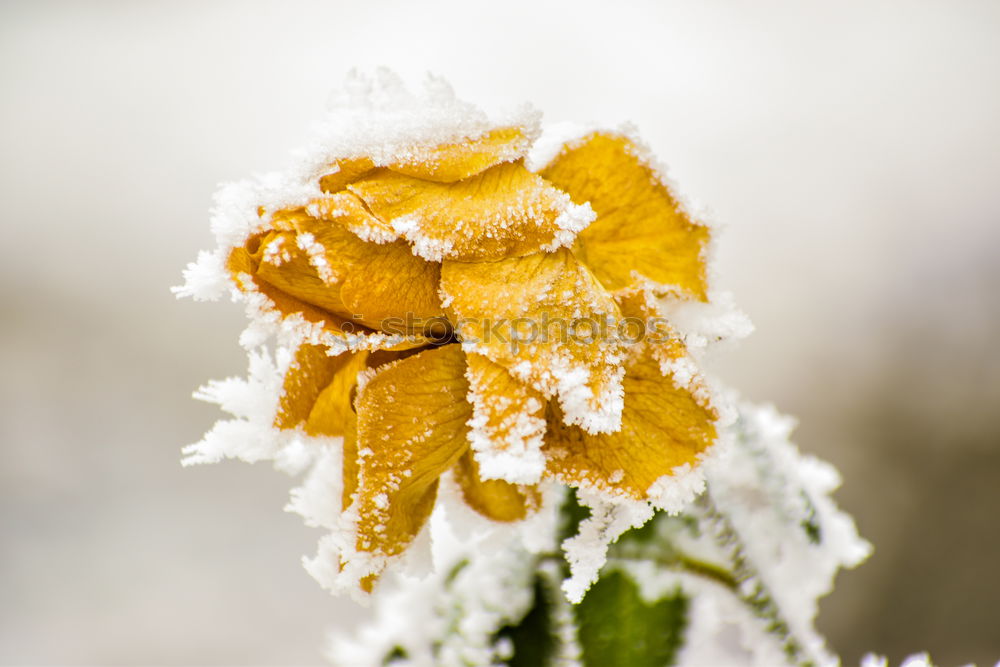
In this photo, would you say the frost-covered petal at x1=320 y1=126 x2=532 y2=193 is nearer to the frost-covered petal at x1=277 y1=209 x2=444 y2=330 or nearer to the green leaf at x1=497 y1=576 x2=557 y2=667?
the frost-covered petal at x1=277 y1=209 x2=444 y2=330

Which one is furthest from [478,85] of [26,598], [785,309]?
[26,598]

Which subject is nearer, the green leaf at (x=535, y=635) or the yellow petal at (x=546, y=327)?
the yellow petal at (x=546, y=327)

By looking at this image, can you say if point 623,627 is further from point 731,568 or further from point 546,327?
point 546,327

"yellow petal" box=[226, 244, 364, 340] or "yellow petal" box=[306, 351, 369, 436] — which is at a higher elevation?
"yellow petal" box=[226, 244, 364, 340]

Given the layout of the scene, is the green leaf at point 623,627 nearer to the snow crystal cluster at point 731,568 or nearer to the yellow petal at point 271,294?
the snow crystal cluster at point 731,568

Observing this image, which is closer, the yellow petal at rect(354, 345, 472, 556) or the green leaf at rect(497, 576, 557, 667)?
the yellow petal at rect(354, 345, 472, 556)

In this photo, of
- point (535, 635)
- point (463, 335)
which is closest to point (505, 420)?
point (463, 335)

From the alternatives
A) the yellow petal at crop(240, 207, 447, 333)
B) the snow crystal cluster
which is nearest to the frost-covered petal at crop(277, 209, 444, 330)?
the yellow petal at crop(240, 207, 447, 333)

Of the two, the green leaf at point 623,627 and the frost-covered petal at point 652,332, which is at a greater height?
the frost-covered petal at point 652,332

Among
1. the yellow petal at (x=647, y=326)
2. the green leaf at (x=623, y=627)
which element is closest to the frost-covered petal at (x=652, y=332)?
the yellow petal at (x=647, y=326)
